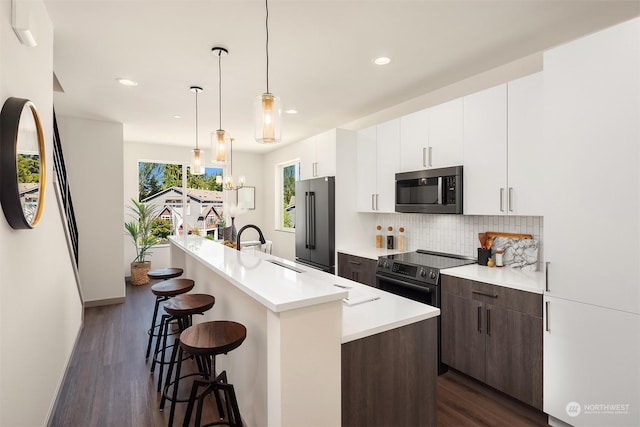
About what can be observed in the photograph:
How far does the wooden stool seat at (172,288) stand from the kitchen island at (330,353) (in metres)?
0.81

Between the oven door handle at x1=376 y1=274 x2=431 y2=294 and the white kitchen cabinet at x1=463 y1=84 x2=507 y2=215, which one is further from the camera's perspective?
the oven door handle at x1=376 y1=274 x2=431 y2=294

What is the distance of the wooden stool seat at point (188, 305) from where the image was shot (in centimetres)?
214

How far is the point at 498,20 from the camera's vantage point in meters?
2.20

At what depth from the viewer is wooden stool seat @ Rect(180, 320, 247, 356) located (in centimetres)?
159

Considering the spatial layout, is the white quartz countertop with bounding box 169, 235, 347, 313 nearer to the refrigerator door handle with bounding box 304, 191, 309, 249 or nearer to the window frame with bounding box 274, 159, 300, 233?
the refrigerator door handle with bounding box 304, 191, 309, 249

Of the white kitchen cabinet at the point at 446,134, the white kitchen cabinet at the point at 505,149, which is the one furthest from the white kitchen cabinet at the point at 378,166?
the white kitchen cabinet at the point at 505,149

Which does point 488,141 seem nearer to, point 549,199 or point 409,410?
point 549,199

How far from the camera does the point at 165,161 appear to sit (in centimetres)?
660

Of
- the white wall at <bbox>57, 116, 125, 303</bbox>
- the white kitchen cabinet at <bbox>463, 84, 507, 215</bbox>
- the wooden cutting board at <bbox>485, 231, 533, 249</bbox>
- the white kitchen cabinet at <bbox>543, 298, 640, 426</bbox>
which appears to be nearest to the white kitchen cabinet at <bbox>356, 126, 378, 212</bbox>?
the white kitchen cabinet at <bbox>463, 84, 507, 215</bbox>

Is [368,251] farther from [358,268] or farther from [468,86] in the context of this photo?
[468,86]

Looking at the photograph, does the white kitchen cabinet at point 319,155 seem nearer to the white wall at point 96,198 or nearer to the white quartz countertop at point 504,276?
the white quartz countertop at point 504,276

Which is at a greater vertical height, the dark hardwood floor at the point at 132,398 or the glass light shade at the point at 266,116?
the glass light shade at the point at 266,116

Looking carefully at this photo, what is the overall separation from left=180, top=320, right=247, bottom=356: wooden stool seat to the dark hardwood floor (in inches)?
30.9

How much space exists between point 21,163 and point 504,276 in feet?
10.1
